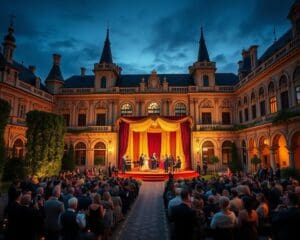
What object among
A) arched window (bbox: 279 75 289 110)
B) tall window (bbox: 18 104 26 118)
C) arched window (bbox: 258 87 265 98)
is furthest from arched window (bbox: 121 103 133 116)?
arched window (bbox: 279 75 289 110)

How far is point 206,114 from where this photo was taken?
30.2 metres

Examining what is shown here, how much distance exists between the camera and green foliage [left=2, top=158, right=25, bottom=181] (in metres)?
19.0

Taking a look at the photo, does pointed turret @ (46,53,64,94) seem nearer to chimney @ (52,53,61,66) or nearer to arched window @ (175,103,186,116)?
chimney @ (52,53,61,66)

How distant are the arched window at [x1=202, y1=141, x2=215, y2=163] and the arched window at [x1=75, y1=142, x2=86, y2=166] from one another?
1612 cm

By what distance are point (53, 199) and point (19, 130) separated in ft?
67.5

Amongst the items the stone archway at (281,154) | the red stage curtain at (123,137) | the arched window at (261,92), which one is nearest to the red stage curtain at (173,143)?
the red stage curtain at (123,137)

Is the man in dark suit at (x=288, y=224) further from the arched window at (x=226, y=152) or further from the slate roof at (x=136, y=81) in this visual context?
the slate roof at (x=136, y=81)

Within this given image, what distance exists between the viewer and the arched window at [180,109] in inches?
1206

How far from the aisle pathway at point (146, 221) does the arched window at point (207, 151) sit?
51.0 feet

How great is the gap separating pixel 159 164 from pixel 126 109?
29.3 feet

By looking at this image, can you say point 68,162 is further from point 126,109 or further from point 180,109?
Result: point 180,109

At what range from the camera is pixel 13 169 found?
1944 centimetres

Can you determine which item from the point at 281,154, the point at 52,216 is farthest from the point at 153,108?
the point at 52,216

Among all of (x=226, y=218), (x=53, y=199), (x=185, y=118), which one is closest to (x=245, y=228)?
(x=226, y=218)
